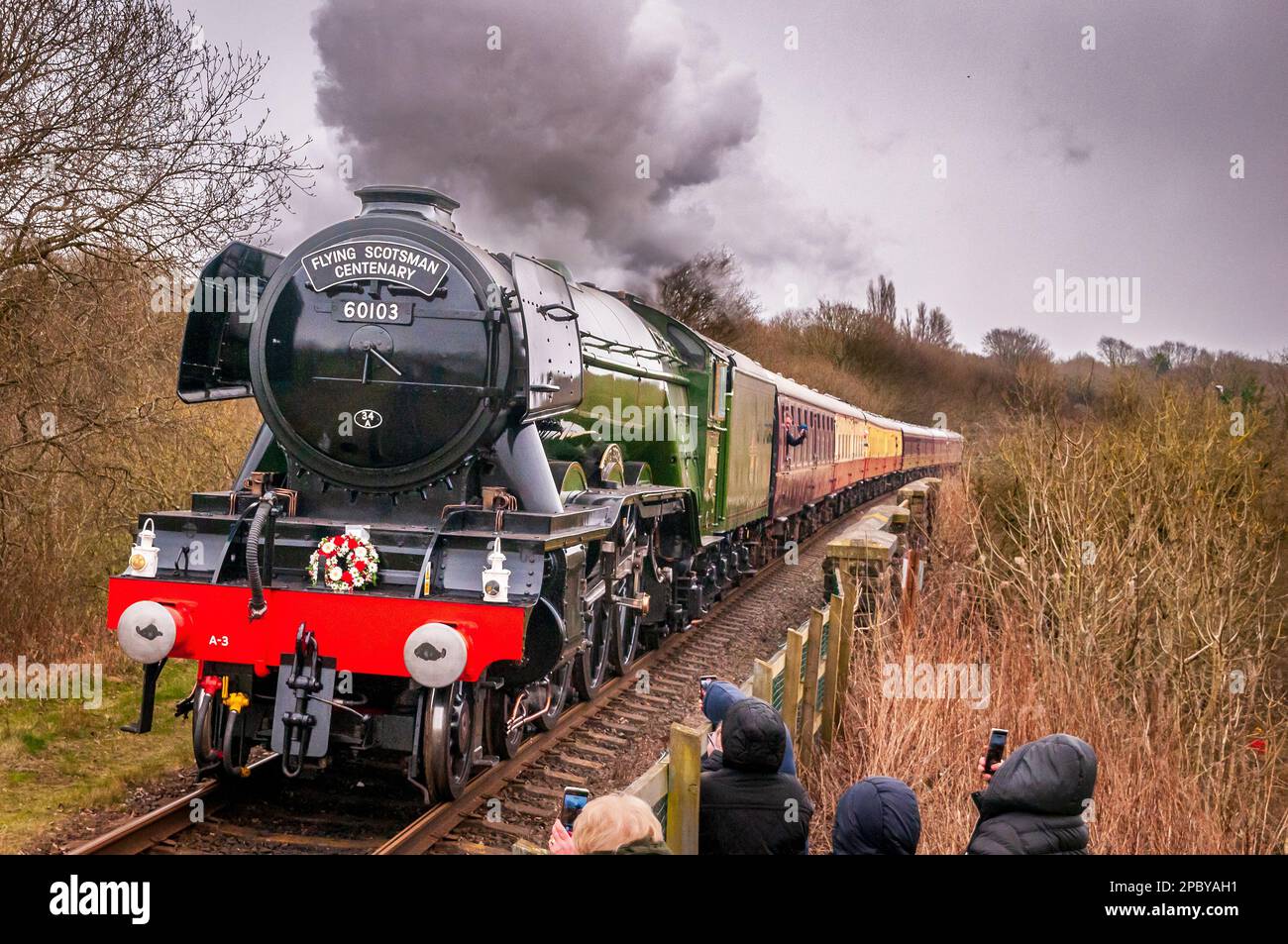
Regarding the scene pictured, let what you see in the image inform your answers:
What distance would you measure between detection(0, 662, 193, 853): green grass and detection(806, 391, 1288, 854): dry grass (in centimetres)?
382

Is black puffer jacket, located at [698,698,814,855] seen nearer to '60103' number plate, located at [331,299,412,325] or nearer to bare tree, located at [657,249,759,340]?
'60103' number plate, located at [331,299,412,325]

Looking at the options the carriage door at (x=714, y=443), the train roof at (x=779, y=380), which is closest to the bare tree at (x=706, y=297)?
the train roof at (x=779, y=380)

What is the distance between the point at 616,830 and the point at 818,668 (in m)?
4.19

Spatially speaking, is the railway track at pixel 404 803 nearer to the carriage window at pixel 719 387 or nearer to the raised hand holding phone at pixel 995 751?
the raised hand holding phone at pixel 995 751

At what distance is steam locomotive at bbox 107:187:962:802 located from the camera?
5.00 meters

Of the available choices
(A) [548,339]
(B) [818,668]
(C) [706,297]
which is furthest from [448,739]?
(C) [706,297]

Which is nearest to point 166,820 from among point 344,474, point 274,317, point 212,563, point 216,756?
point 216,756

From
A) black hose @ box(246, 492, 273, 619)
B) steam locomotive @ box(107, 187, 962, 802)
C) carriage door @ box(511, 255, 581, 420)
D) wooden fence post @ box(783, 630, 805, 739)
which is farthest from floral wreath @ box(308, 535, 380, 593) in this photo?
wooden fence post @ box(783, 630, 805, 739)

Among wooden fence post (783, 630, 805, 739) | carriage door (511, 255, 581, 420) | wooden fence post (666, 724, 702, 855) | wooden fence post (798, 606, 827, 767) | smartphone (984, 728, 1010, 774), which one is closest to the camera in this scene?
wooden fence post (666, 724, 702, 855)

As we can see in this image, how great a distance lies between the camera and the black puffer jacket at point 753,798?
3438 millimetres

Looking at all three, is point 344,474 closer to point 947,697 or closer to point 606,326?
point 606,326

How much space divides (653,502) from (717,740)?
425cm

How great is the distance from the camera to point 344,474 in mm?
5762
